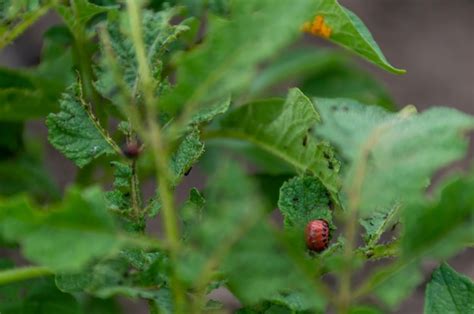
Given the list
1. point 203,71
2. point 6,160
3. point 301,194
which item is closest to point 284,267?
point 203,71

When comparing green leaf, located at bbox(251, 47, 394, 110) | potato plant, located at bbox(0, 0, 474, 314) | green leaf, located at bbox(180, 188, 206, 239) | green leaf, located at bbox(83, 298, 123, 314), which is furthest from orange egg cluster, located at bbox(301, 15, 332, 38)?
green leaf, located at bbox(251, 47, 394, 110)

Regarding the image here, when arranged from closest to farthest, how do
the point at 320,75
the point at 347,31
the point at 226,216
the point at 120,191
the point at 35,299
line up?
the point at 226,216 → the point at 120,191 → the point at 347,31 → the point at 35,299 → the point at 320,75

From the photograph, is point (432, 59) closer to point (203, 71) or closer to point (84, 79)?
point (84, 79)

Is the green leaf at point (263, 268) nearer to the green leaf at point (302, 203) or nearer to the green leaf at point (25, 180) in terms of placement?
the green leaf at point (302, 203)

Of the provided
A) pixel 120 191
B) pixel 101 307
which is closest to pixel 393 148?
pixel 120 191

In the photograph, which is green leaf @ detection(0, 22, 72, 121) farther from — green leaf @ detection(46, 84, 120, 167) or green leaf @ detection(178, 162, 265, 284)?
green leaf @ detection(178, 162, 265, 284)

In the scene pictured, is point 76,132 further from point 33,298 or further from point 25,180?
point 25,180
